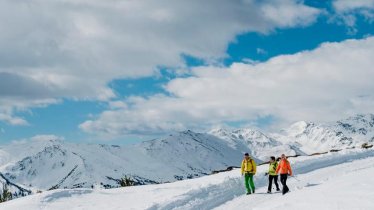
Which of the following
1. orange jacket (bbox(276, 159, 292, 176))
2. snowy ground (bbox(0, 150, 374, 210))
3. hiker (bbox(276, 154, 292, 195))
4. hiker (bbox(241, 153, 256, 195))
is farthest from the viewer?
hiker (bbox(241, 153, 256, 195))

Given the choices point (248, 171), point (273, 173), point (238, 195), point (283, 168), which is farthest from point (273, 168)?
point (238, 195)

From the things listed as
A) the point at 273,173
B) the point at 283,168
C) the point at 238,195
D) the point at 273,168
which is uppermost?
the point at 273,168

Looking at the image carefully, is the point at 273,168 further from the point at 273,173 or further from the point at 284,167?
the point at 284,167

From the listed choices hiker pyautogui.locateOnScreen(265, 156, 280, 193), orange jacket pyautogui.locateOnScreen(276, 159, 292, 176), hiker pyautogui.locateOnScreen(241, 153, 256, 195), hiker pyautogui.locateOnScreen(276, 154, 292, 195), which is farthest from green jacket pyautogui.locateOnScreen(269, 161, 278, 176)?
hiker pyautogui.locateOnScreen(241, 153, 256, 195)

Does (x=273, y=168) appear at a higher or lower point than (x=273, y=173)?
higher

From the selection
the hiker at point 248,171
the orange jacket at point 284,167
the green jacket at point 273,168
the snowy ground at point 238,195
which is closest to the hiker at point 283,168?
the orange jacket at point 284,167

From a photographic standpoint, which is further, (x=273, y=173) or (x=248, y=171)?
(x=248, y=171)

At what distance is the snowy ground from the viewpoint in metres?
21.8

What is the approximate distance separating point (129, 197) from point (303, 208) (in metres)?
16.6

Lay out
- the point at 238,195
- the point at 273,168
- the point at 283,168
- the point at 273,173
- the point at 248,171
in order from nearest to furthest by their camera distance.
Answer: the point at 283,168 < the point at 273,173 < the point at 273,168 < the point at 248,171 < the point at 238,195

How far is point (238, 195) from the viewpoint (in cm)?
3097

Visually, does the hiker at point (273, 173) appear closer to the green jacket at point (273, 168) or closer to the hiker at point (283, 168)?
the green jacket at point (273, 168)

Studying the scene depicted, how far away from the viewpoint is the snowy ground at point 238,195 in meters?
21.8

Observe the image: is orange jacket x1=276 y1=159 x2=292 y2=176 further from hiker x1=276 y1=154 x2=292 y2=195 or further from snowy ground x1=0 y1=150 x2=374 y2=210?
snowy ground x1=0 y1=150 x2=374 y2=210
